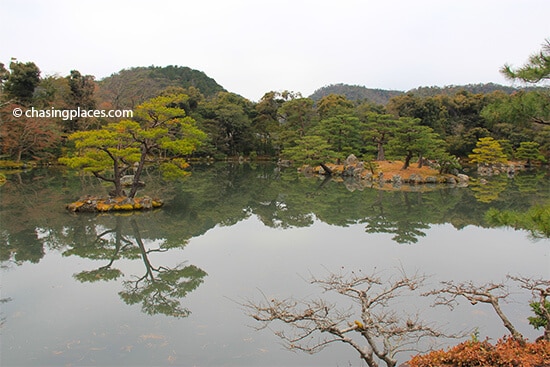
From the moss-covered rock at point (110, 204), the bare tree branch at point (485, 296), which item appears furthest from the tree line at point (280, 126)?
the bare tree branch at point (485, 296)

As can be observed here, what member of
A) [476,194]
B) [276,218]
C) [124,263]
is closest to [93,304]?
[124,263]

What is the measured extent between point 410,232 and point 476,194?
7690 mm

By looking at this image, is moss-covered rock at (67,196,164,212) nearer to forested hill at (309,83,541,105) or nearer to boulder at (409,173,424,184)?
boulder at (409,173,424,184)

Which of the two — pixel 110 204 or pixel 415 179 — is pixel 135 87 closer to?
pixel 415 179

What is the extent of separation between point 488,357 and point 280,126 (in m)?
31.3

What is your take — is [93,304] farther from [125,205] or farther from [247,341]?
[125,205]

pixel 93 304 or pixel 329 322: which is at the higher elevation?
pixel 329 322

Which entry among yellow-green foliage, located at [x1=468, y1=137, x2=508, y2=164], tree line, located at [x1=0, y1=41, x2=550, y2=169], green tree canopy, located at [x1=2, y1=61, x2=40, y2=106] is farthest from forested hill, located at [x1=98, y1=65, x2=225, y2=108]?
yellow-green foliage, located at [x1=468, y1=137, x2=508, y2=164]

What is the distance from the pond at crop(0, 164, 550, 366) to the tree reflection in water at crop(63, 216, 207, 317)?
2 centimetres

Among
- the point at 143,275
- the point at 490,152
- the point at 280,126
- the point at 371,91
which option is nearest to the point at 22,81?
the point at 280,126

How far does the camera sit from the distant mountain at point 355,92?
6854cm

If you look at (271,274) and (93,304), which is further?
(271,274)

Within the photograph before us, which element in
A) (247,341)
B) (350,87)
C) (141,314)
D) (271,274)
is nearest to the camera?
(247,341)

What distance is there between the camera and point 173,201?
12602 mm
